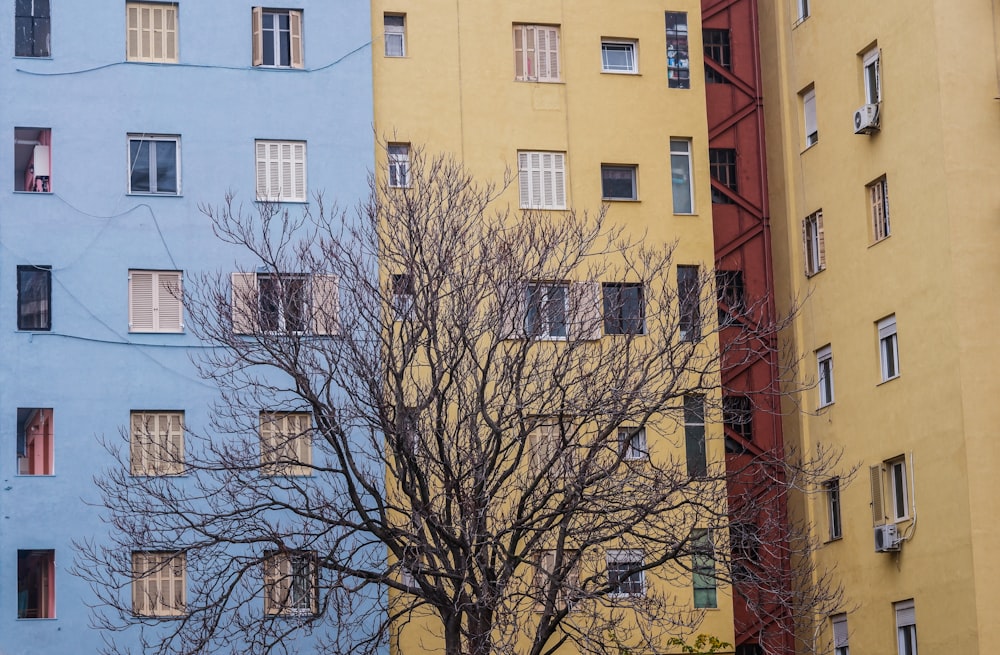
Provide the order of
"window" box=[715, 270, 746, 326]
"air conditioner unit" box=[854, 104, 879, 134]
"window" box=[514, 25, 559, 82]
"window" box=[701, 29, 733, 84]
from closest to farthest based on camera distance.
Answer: "air conditioner unit" box=[854, 104, 879, 134]
"window" box=[514, 25, 559, 82]
"window" box=[715, 270, 746, 326]
"window" box=[701, 29, 733, 84]

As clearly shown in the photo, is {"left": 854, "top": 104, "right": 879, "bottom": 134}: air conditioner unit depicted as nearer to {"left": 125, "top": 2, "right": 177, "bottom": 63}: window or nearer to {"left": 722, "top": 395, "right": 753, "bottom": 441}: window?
{"left": 722, "top": 395, "right": 753, "bottom": 441}: window

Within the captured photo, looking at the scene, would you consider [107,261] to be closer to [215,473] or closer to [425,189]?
[215,473]

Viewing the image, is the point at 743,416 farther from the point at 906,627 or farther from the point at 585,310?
the point at 585,310

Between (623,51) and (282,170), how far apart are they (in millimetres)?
9330

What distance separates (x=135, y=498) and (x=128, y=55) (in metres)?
10.9

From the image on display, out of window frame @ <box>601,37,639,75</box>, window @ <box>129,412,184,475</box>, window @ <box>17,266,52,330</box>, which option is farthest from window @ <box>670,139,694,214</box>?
window @ <box>17,266,52,330</box>

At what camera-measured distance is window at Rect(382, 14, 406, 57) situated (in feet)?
133

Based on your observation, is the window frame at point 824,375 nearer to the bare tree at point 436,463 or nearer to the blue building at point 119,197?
the bare tree at point 436,463

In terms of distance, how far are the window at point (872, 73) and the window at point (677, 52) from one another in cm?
528

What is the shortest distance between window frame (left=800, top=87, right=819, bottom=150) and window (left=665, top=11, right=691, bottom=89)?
116 inches

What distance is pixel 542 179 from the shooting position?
40406 millimetres

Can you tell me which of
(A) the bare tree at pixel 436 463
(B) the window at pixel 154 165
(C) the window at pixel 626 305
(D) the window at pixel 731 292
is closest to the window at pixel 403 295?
(A) the bare tree at pixel 436 463

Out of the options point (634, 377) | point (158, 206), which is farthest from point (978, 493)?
point (158, 206)

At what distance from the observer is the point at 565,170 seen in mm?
40594
